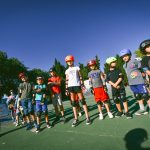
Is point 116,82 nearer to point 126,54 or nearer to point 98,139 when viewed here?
point 126,54

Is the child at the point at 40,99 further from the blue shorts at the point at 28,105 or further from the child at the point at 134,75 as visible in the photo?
the child at the point at 134,75

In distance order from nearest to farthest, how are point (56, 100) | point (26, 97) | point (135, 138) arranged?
point (135, 138)
point (26, 97)
point (56, 100)

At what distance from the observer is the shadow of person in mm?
4176

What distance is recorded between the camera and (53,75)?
31.8 feet

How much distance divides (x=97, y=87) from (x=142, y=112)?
6.01ft

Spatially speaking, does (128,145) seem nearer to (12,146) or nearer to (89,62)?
(12,146)

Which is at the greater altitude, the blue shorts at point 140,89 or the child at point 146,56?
the child at point 146,56

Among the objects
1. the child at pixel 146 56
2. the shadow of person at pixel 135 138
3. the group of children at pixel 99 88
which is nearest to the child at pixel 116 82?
the group of children at pixel 99 88

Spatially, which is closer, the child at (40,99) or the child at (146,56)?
the child at (146,56)

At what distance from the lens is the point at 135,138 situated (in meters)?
4.64

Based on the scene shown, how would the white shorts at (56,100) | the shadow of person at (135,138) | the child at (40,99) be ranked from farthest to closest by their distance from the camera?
1. the white shorts at (56,100)
2. the child at (40,99)
3. the shadow of person at (135,138)

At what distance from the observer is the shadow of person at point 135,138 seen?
4176 millimetres

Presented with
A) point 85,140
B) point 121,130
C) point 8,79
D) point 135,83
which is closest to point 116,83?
point 135,83

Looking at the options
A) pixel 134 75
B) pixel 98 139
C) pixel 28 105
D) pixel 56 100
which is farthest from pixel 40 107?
pixel 134 75
